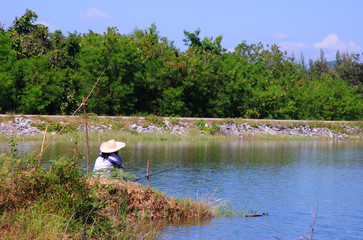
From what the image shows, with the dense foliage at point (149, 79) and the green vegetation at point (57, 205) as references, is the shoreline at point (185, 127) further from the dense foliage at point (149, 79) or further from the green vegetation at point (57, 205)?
the green vegetation at point (57, 205)

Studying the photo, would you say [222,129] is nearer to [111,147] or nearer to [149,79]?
[149,79]

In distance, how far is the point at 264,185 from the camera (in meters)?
20.2

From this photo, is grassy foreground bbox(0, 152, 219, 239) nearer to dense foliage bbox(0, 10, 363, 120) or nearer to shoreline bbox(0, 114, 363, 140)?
shoreline bbox(0, 114, 363, 140)

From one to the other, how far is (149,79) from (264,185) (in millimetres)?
33962

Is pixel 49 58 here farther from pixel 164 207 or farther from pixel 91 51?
pixel 164 207

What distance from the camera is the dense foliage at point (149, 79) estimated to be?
47.7m

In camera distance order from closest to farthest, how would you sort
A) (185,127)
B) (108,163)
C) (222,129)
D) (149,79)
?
1. (108,163)
2. (185,127)
3. (222,129)
4. (149,79)

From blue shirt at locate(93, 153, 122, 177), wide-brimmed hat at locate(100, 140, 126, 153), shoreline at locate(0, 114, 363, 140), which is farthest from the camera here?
shoreline at locate(0, 114, 363, 140)

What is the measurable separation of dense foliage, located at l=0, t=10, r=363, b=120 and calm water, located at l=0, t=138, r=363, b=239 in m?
14.7

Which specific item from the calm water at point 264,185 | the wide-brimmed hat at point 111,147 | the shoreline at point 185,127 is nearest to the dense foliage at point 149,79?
the shoreline at point 185,127

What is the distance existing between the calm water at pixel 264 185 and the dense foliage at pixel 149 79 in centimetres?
1466

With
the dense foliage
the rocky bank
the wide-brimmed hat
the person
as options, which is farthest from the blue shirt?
the dense foliage

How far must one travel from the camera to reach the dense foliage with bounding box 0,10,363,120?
47688 millimetres

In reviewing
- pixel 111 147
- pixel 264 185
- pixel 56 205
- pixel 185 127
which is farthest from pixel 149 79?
pixel 56 205
